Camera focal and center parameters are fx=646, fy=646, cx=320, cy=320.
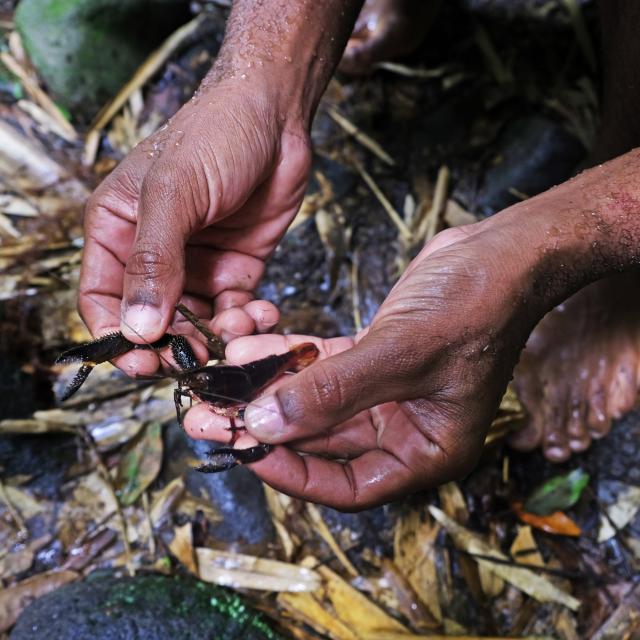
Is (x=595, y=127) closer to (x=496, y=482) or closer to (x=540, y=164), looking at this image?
(x=540, y=164)

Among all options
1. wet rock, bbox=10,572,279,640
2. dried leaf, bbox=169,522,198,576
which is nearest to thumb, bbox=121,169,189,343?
wet rock, bbox=10,572,279,640

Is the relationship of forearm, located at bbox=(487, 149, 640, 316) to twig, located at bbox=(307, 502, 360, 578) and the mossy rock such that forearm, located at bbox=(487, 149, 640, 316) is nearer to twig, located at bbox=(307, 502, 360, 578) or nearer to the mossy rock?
twig, located at bbox=(307, 502, 360, 578)

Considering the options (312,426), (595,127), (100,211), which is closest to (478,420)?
(312,426)

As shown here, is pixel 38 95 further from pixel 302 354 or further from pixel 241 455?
pixel 241 455

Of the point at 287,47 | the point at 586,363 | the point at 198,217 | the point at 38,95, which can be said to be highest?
the point at 38,95

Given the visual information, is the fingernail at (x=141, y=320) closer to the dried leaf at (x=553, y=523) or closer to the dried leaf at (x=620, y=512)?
the dried leaf at (x=553, y=523)

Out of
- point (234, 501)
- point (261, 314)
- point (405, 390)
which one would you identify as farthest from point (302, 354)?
point (234, 501)
